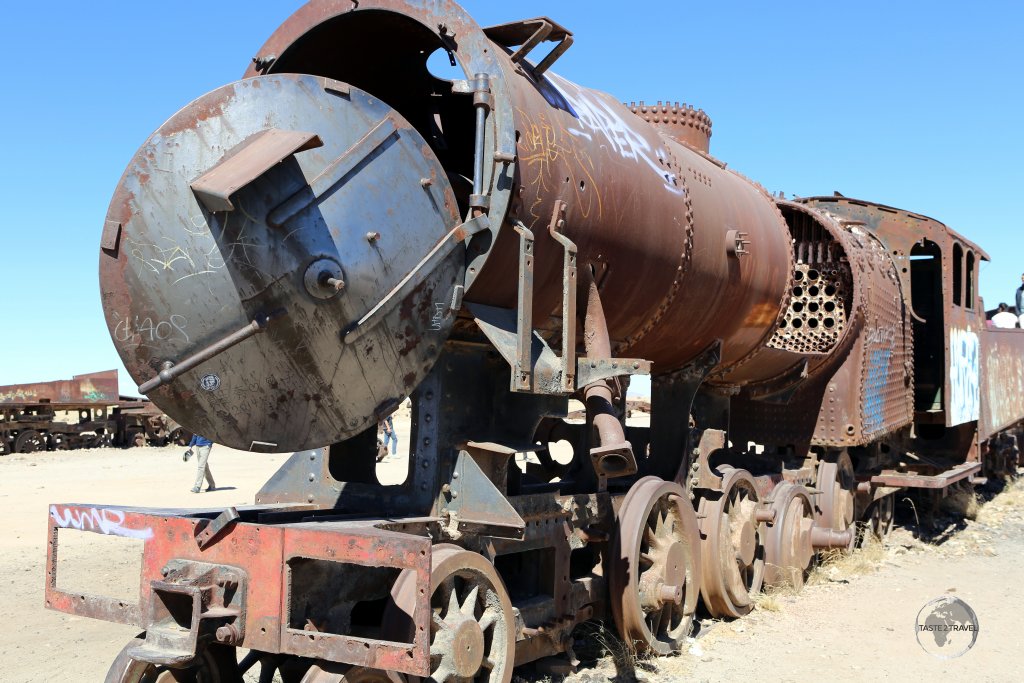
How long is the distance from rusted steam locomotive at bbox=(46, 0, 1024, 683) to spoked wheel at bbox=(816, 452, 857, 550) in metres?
2.39

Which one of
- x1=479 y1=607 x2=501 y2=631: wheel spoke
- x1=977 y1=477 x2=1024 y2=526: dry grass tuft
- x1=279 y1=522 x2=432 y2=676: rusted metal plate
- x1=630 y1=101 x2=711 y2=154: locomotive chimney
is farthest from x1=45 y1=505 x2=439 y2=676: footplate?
x1=977 y1=477 x2=1024 y2=526: dry grass tuft

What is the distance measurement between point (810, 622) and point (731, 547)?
877mm

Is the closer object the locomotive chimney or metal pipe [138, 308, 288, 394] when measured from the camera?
metal pipe [138, 308, 288, 394]

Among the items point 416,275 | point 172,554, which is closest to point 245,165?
point 416,275

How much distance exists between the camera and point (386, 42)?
4410mm

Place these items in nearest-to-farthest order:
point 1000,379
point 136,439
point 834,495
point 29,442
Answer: point 834,495 < point 1000,379 < point 29,442 < point 136,439

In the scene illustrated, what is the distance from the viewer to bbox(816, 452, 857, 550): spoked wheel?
8.29m

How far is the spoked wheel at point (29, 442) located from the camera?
20.4 m

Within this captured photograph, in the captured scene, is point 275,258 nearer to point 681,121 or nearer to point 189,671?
point 189,671

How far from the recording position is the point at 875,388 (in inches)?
330

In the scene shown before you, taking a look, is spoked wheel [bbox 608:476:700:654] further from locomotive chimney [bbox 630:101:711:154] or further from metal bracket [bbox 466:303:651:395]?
locomotive chimney [bbox 630:101:711:154]

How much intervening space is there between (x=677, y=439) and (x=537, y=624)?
222 cm

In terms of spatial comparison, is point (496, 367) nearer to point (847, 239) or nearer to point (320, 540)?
point (320, 540)

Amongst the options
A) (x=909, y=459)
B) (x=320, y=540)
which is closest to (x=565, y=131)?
(x=320, y=540)
